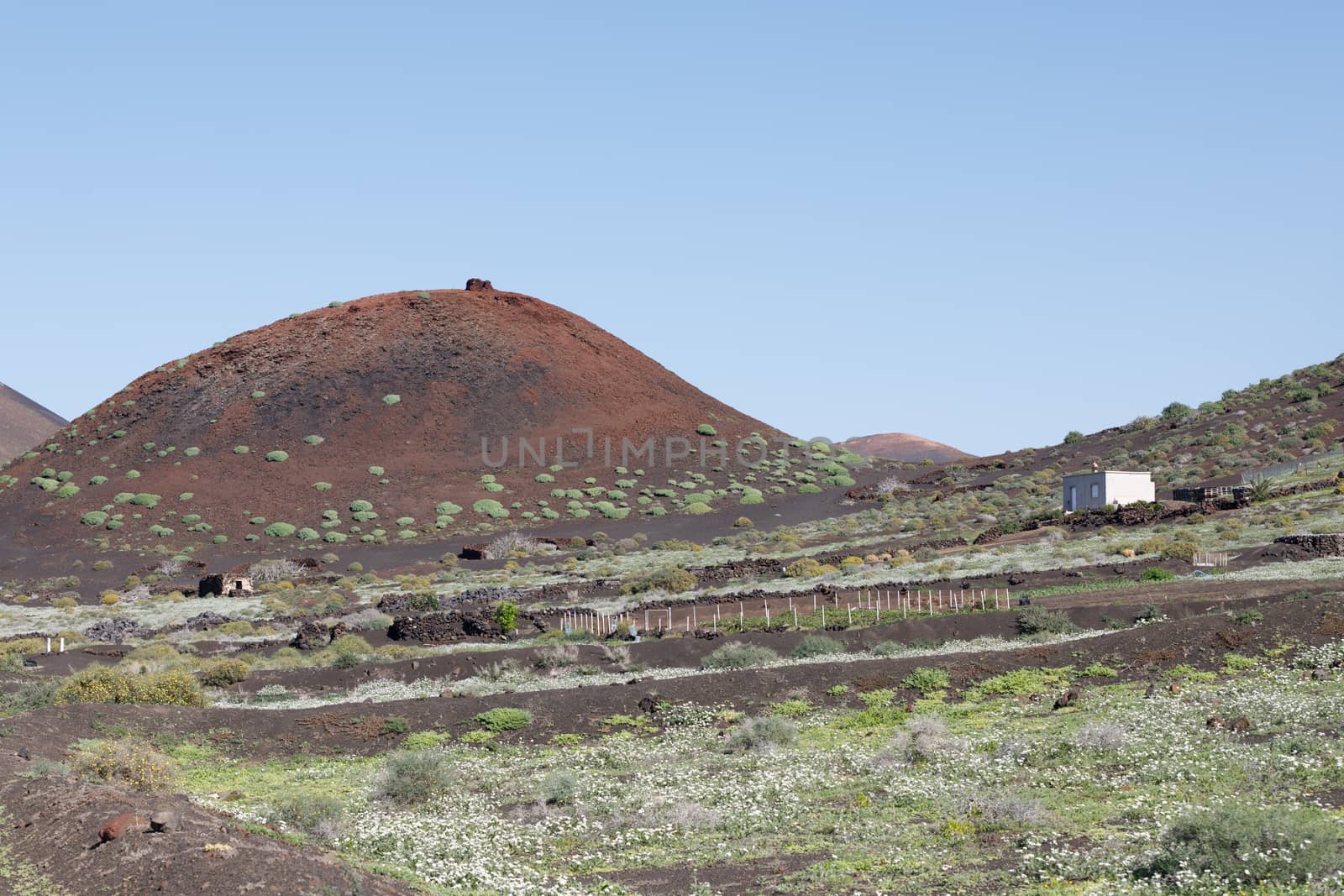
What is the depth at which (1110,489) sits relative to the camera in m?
59.3

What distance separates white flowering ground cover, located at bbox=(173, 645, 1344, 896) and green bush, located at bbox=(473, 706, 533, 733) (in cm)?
51

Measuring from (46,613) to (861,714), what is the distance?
140 ft

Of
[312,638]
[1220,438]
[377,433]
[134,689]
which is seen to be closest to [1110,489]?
[1220,438]

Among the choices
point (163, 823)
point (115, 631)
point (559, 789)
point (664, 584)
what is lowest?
point (559, 789)

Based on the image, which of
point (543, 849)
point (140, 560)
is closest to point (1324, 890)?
point (543, 849)

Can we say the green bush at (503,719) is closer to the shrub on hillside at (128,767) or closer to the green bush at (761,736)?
the green bush at (761,736)

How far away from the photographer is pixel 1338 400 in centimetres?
7819

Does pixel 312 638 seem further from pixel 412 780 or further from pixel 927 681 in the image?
pixel 412 780

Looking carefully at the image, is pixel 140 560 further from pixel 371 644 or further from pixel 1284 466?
pixel 1284 466

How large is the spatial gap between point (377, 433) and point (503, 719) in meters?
71.4

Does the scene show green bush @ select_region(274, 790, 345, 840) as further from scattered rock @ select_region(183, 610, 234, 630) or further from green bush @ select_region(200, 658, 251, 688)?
scattered rock @ select_region(183, 610, 234, 630)

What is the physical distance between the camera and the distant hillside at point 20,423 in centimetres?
16138

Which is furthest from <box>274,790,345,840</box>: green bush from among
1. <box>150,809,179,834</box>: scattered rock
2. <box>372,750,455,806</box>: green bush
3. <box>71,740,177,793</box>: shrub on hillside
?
<box>71,740,177,793</box>: shrub on hillside

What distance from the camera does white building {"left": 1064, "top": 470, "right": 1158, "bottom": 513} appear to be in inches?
2336
